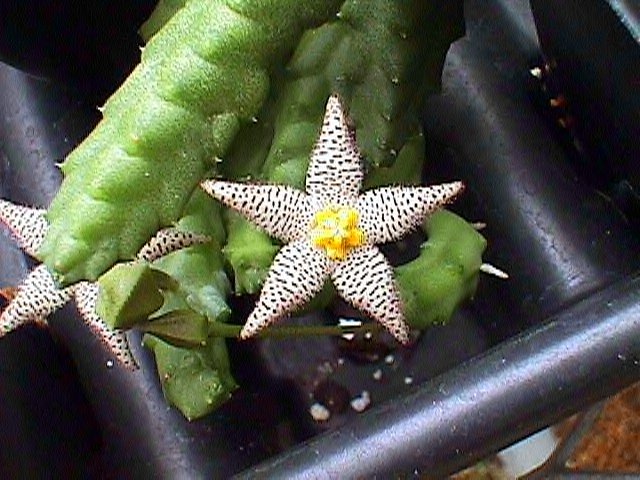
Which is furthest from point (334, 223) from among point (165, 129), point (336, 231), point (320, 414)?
point (320, 414)

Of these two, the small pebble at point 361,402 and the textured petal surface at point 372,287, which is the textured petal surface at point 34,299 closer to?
the textured petal surface at point 372,287

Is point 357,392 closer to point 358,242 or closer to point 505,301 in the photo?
point 505,301

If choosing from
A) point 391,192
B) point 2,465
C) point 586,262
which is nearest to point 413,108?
point 391,192

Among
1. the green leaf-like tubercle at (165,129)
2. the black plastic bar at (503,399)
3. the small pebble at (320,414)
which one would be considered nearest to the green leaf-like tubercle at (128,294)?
the green leaf-like tubercle at (165,129)

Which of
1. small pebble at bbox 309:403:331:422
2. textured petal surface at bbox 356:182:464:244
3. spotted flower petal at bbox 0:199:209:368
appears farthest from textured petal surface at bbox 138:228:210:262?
small pebble at bbox 309:403:331:422

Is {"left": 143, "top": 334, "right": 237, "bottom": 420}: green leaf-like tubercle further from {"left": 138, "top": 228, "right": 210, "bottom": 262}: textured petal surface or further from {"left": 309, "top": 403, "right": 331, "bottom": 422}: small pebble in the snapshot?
{"left": 309, "top": 403, "right": 331, "bottom": 422}: small pebble

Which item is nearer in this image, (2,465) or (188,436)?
(2,465)

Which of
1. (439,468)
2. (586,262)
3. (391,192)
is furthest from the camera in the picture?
(586,262)
